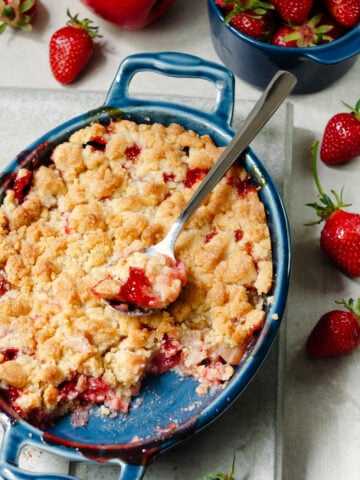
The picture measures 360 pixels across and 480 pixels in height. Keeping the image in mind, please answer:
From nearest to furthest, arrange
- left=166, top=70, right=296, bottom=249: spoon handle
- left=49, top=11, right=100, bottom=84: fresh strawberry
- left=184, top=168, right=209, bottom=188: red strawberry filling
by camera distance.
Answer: left=166, top=70, right=296, bottom=249: spoon handle, left=184, top=168, right=209, bottom=188: red strawberry filling, left=49, top=11, right=100, bottom=84: fresh strawberry

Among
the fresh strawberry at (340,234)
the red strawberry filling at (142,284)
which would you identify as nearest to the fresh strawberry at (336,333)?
the fresh strawberry at (340,234)

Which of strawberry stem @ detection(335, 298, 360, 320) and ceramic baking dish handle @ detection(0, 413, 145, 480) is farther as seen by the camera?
strawberry stem @ detection(335, 298, 360, 320)

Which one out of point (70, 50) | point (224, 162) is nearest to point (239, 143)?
point (224, 162)

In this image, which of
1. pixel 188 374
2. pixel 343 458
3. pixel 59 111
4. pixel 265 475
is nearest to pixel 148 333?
pixel 188 374

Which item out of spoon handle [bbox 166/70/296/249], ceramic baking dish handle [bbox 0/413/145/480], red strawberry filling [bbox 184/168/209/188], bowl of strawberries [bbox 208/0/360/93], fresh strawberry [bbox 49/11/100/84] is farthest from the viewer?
fresh strawberry [bbox 49/11/100/84]

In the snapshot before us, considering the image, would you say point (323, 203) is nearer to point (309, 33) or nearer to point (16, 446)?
point (309, 33)

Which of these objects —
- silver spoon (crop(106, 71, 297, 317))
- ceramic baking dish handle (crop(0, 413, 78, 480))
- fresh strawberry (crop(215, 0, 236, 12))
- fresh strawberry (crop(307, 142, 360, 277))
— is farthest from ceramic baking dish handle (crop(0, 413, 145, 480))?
fresh strawberry (crop(215, 0, 236, 12))

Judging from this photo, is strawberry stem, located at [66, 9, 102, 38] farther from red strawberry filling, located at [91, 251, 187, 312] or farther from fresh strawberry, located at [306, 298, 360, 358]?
fresh strawberry, located at [306, 298, 360, 358]

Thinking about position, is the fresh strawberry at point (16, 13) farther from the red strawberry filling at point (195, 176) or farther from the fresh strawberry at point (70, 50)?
the red strawberry filling at point (195, 176)
